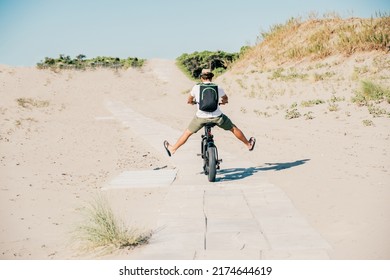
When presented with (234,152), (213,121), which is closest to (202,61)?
(234,152)

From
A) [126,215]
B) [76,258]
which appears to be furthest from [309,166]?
[76,258]

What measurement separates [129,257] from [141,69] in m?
46.5

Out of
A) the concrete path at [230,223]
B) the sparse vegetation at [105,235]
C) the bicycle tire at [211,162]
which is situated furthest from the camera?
the bicycle tire at [211,162]

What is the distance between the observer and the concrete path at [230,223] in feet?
13.8

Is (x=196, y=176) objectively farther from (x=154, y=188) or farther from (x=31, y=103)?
(x=31, y=103)

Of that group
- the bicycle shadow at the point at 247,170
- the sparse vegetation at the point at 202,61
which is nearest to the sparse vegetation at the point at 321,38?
the sparse vegetation at the point at 202,61

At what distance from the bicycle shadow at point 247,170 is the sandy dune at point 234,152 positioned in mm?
56

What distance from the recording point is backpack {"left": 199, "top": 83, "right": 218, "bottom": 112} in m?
6.70

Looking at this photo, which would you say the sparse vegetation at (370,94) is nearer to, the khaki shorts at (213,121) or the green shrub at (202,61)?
the khaki shorts at (213,121)

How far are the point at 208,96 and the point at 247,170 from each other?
76.4 inches

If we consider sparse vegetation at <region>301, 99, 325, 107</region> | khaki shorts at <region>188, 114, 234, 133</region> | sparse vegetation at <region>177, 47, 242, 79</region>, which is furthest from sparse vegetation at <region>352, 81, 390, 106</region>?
sparse vegetation at <region>177, 47, 242, 79</region>

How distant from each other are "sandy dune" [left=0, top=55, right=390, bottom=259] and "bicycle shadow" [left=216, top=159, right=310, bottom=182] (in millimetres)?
56

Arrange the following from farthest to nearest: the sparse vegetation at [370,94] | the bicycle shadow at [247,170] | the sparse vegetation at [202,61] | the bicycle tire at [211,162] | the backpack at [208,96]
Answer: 1. the sparse vegetation at [202,61]
2. the sparse vegetation at [370,94]
3. the bicycle shadow at [247,170]
4. the bicycle tire at [211,162]
5. the backpack at [208,96]
